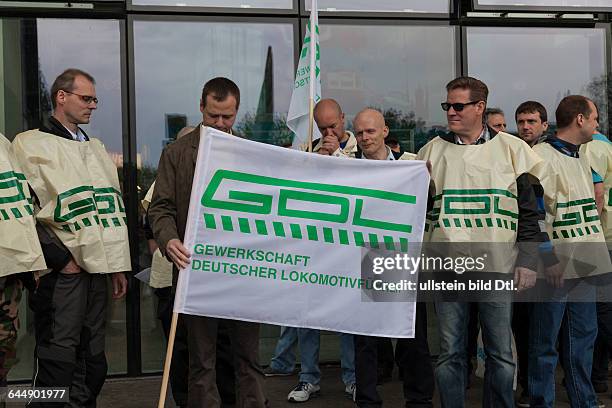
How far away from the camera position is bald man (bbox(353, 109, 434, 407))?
5.10 meters

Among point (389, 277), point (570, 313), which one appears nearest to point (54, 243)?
point (389, 277)

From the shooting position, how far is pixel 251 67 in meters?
7.13

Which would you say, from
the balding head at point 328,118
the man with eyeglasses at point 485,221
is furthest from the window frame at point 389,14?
the man with eyeglasses at point 485,221

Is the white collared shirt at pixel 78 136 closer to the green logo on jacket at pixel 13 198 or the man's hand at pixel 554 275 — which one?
the green logo on jacket at pixel 13 198

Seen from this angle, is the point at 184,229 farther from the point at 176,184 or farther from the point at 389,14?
the point at 389,14

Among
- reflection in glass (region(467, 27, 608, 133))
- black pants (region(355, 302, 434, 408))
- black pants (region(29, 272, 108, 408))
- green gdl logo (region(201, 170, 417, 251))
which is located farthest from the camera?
reflection in glass (region(467, 27, 608, 133))

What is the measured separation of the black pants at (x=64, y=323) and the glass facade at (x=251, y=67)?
176 centimetres

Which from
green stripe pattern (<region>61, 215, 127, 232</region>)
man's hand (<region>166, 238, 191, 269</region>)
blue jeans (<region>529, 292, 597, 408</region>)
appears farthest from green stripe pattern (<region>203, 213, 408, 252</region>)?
blue jeans (<region>529, 292, 597, 408</region>)

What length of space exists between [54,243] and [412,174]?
7.04 ft

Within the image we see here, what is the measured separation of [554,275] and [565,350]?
499 mm

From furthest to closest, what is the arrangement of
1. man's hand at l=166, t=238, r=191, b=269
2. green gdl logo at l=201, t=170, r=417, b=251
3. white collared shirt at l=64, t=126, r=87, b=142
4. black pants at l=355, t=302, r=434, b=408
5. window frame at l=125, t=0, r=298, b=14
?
1. window frame at l=125, t=0, r=298, b=14
2. black pants at l=355, t=302, r=434, b=408
3. white collared shirt at l=64, t=126, r=87, b=142
4. green gdl logo at l=201, t=170, r=417, b=251
5. man's hand at l=166, t=238, r=191, b=269

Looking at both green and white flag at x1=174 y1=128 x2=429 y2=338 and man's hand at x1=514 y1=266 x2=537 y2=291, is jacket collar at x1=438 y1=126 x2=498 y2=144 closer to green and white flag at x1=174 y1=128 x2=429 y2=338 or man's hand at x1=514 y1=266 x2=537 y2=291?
green and white flag at x1=174 y1=128 x2=429 y2=338

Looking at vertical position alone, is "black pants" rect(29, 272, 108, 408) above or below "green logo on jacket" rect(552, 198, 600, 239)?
below

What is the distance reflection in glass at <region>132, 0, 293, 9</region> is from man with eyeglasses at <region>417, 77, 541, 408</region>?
2.71 metres
